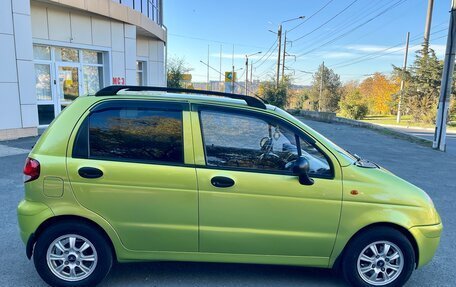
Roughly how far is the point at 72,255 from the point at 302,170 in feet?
6.96

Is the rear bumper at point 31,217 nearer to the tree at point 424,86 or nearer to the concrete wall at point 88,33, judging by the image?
the concrete wall at point 88,33

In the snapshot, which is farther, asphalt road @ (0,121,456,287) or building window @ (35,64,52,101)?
building window @ (35,64,52,101)

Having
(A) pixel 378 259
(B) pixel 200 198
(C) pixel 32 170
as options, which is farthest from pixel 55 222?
(A) pixel 378 259

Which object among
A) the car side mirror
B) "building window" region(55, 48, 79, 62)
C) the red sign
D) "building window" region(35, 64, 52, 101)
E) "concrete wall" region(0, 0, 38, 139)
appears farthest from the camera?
the red sign

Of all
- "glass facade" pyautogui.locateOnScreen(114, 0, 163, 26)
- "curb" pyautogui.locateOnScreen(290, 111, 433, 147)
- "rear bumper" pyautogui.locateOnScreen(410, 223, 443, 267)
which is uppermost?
"glass facade" pyautogui.locateOnScreen(114, 0, 163, 26)

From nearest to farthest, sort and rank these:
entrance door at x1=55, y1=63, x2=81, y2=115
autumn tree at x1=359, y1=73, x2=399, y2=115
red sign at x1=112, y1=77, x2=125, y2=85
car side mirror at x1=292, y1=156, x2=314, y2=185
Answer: car side mirror at x1=292, y1=156, x2=314, y2=185 → entrance door at x1=55, y1=63, x2=81, y2=115 → red sign at x1=112, y1=77, x2=125, y2=85 → autumn tree at x1=359, y1=73, x2=399, y2=115

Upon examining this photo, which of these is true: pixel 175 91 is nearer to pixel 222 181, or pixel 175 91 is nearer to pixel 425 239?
pixel 222 181

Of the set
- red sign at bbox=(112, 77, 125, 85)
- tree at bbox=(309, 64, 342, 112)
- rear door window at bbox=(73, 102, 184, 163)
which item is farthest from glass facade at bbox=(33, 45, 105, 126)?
tree at bbox=(309, 64, 342, 112)

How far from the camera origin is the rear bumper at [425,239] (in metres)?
3.01

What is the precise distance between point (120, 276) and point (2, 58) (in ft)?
30.5

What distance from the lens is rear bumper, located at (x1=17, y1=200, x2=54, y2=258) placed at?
2.84m

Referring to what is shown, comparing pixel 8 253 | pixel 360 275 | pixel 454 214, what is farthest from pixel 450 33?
pixel 8 253

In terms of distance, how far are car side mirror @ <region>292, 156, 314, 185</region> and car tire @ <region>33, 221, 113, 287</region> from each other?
5.87 feet

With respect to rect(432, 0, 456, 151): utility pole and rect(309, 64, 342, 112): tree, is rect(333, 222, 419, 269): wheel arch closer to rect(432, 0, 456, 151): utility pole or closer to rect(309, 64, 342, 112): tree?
rect(432, 0, 456, 151): utility pole
